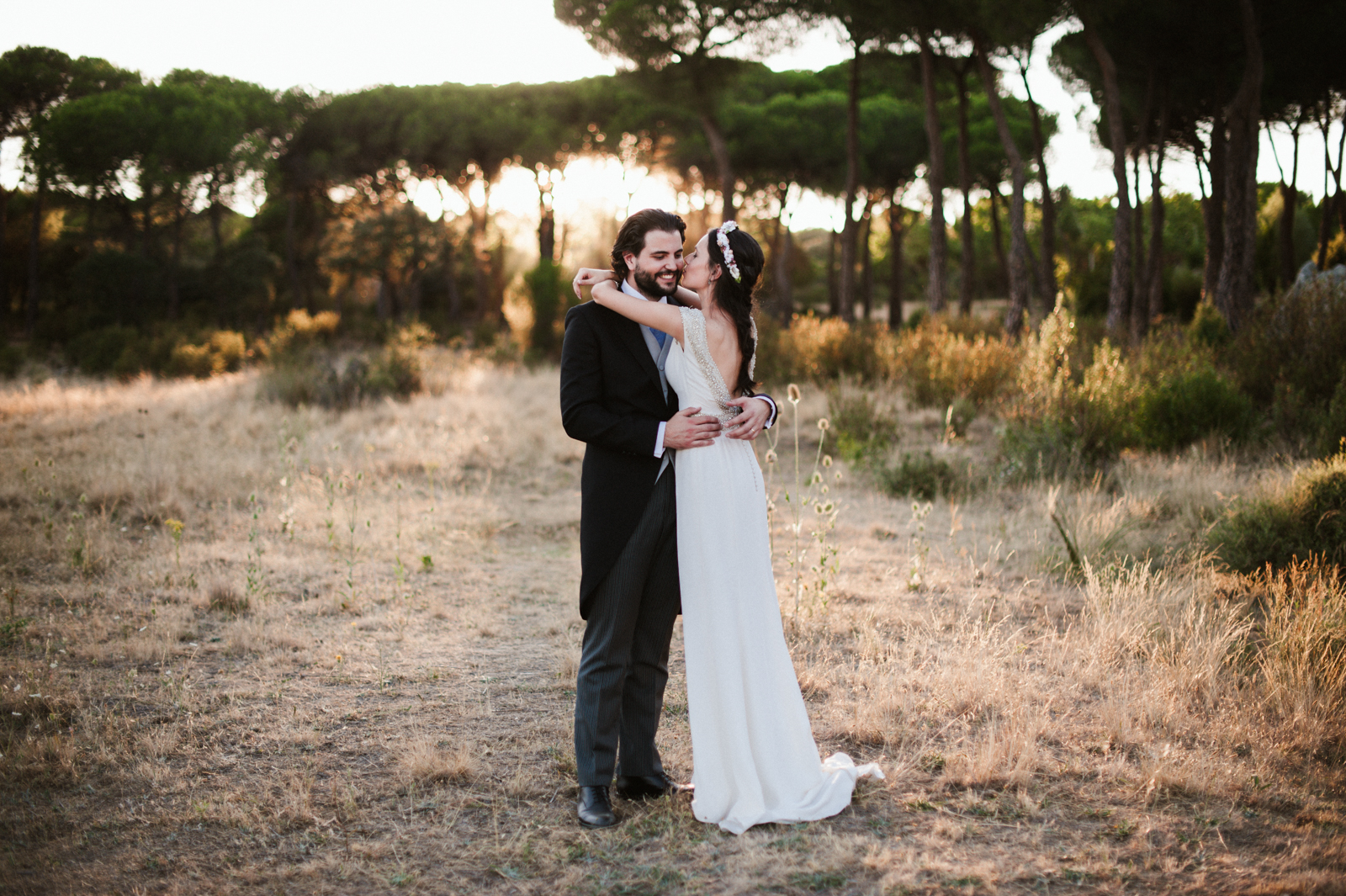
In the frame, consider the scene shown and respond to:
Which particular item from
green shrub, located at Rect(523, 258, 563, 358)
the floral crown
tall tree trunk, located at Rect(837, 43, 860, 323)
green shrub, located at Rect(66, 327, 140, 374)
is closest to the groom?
the floral crown

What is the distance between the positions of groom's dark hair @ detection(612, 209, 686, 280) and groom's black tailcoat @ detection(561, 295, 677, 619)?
21 cm

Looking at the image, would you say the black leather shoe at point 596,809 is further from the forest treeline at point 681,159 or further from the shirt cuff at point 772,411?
the forest treeline at point 681,159

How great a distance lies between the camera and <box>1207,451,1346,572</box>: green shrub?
180 inches

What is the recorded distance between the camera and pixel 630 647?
2.67 meters

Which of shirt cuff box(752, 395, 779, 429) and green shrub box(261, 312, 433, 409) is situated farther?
green shrub box(261, 312, 433, 409)

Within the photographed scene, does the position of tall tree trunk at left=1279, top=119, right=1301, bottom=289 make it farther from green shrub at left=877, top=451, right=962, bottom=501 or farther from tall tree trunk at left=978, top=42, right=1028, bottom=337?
green shrub at left=877, top=451, right=962, bottom=501

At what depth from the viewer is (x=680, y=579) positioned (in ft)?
8.47

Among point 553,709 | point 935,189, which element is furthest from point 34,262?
point 553,709

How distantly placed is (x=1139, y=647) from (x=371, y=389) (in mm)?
11176

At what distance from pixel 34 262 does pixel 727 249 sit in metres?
24.4

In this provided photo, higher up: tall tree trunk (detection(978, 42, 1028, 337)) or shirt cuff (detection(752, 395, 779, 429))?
tall tree trunk (detection(978, 42, 1028, 337))

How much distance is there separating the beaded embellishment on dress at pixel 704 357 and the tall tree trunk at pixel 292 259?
2694 cm

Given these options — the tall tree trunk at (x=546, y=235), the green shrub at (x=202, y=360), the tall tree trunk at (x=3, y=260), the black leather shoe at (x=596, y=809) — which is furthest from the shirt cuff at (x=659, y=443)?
the tall tree trunk at (x=3, y=260)

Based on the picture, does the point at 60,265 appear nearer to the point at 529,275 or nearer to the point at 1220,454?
the point at 529,275
